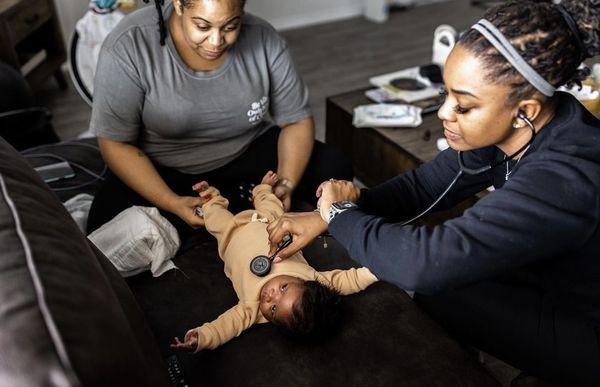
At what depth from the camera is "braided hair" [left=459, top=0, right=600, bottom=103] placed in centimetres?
89

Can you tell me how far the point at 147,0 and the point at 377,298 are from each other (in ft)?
3.17

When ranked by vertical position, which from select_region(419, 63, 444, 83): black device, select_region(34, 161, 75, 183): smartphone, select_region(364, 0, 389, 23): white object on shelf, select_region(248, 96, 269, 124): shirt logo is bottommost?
select_region(364, 0, 389, 23): white object on shelf

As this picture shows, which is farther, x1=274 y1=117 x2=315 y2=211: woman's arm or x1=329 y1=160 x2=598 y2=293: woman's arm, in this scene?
x1=274 y1=117 x2=315 y2=211: woman's arm

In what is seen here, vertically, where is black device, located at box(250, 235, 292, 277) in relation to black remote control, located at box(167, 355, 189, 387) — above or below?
above

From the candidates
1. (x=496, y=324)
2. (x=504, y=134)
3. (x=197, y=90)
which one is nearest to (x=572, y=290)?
(x=496, y=324)

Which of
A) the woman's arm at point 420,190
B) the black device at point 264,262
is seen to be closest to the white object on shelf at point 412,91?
the woman's arm at point 420,190

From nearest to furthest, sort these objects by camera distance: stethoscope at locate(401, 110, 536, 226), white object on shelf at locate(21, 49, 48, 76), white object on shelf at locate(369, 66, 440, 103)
Result: 1. stethoscope at locate(401, 110, 536, 226)
2. white object on shelf at locate(369, 66, 440, 103)
3. white object on shelf at locate(21, 49, 48, 76)

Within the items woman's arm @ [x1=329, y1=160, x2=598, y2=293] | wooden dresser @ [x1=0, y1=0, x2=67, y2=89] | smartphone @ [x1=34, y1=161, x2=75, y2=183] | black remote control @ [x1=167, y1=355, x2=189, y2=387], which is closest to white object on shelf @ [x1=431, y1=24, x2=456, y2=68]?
woman's arm @ [x1=329, y1=160, x2=598, y2=293]

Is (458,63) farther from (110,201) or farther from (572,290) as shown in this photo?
(110,201)

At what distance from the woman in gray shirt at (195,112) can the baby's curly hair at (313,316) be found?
1.36ft

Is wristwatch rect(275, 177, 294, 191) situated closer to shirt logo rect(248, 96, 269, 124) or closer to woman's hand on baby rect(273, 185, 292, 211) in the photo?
woman's hand on baby rect(273, 185, 292, 211)

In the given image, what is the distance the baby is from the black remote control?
0.10 ft

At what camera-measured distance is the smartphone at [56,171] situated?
5.70 feet

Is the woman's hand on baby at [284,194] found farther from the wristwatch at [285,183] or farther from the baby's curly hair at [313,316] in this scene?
the baby's curly hair at [313,316]
